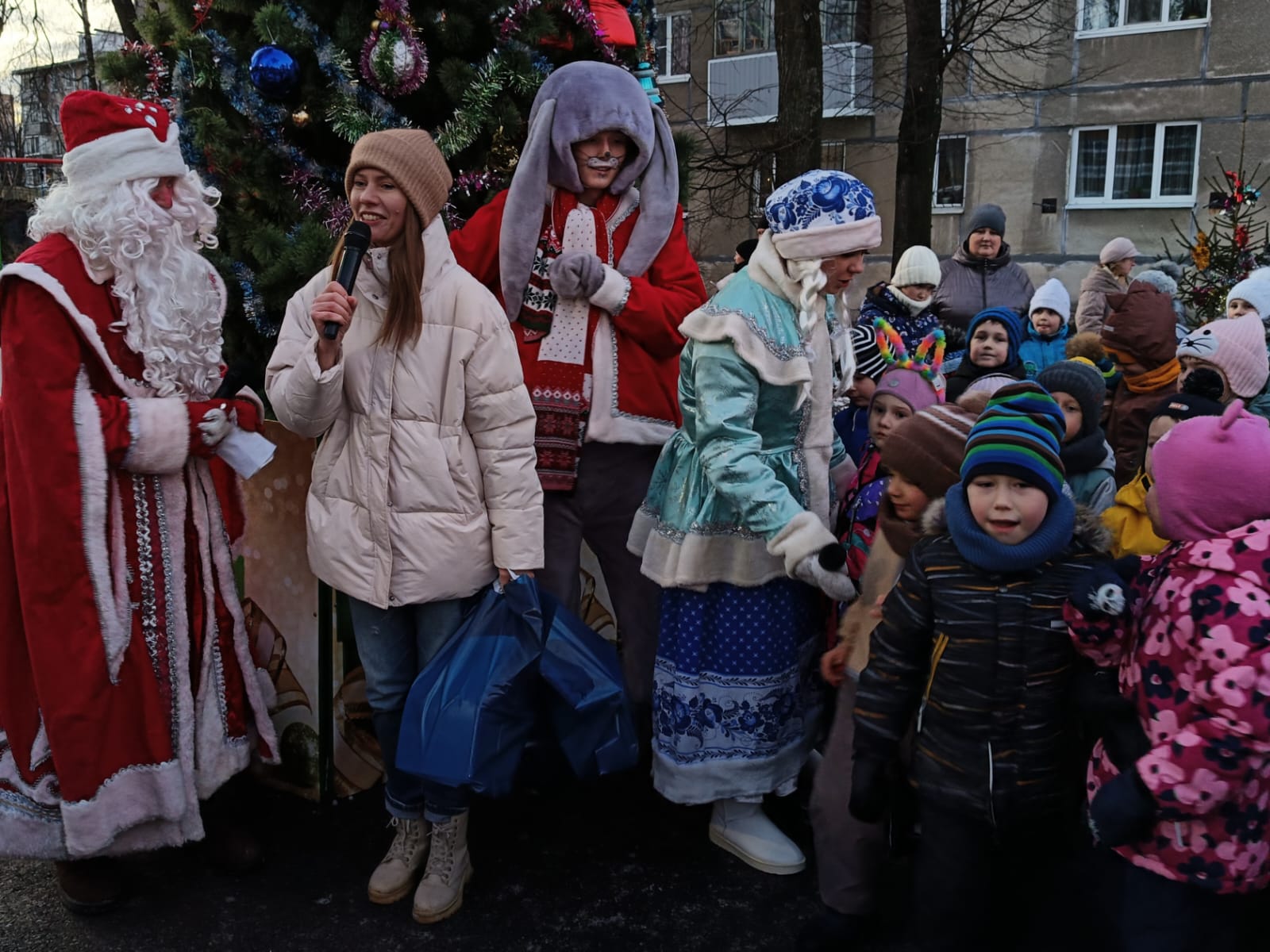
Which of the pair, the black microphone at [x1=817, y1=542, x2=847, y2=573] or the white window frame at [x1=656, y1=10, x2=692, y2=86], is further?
the white window frame at [x1=656, y1=10, x2=692, y2=86]

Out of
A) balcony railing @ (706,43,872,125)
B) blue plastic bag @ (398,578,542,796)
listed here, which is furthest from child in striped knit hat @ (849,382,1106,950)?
balcony railing @ (706,43,872,125)

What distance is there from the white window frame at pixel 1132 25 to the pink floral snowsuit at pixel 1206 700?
655 inches

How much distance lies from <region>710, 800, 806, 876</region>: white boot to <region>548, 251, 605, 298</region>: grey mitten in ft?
5.33

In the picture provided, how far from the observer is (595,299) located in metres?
3.27

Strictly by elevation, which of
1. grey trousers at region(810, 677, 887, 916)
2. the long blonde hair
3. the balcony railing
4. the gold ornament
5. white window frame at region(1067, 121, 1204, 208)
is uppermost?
the balcony railing

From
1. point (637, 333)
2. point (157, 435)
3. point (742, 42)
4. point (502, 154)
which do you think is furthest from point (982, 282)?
point (742, 42)

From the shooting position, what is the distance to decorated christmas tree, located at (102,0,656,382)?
375cm

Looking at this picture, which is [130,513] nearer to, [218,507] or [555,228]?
[218,507]

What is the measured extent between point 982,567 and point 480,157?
2714 mm

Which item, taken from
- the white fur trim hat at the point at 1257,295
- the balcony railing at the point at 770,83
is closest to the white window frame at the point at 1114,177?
the balcony railing at the point at 770,83

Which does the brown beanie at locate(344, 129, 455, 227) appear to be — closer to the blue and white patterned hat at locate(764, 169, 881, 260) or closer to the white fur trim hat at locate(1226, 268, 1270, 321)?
the blue and white patterned hat at locate(764, 169, 881, 260)

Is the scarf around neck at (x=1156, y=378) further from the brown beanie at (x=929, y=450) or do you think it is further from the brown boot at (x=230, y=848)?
the brown boot at (x=230, y=848)

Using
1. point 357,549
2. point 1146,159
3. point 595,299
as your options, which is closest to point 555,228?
point 595,299

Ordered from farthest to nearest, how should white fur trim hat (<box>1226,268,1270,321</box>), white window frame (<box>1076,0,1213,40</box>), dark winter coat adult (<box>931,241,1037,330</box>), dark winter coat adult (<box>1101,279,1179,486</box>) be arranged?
white window frame (<box>1076,0,1213,40</box>), dark winter coat adult (<box>931,241,1037,330</box>), white fur trim hat (<box>1226,268,1270,321</box>), dark winter coat adult (<box>1101,279,1179,486</box>)
